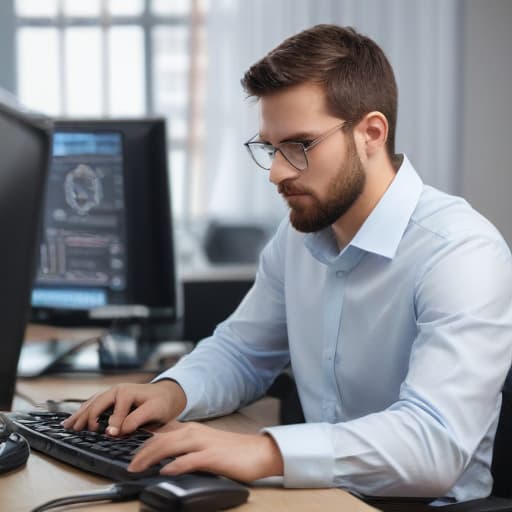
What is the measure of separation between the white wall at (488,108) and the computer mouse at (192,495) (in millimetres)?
4430

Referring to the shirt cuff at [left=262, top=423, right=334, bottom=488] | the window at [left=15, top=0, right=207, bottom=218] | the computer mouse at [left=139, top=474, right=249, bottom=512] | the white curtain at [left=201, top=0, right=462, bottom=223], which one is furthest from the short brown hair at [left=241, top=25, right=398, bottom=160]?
the window at [left=15, top=0, right=207, bottom=218]

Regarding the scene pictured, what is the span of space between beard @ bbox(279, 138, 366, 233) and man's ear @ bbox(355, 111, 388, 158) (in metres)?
0.02

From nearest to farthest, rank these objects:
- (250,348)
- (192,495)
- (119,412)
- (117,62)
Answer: (192,495) < (119,412) < (250,348) < (117,62)

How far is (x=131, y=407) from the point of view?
4.24 feet

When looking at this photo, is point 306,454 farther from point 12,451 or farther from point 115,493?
→ point 12,451

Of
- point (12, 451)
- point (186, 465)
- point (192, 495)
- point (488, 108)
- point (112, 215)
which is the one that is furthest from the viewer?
point (488, 108)

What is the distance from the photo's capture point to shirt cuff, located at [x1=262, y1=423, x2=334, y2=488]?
1.01 m

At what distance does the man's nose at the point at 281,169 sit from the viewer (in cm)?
140

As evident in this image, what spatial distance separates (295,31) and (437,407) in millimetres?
4630

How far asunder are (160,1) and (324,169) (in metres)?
4.67

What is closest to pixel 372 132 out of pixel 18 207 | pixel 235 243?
pixel 18 207

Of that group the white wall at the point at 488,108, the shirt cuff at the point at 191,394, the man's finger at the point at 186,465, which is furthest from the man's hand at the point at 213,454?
the white wall at the point at 488,108

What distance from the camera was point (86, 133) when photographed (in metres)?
1.91

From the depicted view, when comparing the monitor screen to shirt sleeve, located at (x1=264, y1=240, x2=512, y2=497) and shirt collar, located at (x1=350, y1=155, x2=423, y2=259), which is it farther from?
shirt sleeve, located at (x1=264, y1=240, x2=512, y2=497)
